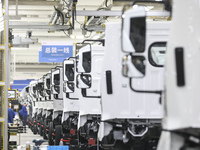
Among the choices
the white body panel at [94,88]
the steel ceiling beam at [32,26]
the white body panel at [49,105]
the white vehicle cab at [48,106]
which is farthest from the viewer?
the white vehicle cab at [48,106]

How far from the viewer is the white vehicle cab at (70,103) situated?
46.3 ft

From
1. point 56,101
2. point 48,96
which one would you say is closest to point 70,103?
point 56,101

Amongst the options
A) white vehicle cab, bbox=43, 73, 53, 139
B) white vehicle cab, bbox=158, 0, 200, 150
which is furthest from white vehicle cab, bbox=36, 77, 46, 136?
white vehicle cab, bbox=158, 0, 200, 150

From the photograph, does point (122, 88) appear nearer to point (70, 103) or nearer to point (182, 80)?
point (182, 80)

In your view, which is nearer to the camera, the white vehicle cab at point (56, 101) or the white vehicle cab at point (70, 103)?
the white vehicle cab at point (70, 103)

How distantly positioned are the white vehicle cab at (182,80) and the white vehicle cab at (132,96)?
3.41m

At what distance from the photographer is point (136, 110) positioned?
8578 mm

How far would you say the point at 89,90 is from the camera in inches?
473

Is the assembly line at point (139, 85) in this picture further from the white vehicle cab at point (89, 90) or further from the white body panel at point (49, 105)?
the white body panel at point (49, 105)

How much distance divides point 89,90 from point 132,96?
3606mm

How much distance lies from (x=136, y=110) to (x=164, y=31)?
1425 millimetres

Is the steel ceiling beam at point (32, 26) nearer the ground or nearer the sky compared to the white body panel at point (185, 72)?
nearer the sky

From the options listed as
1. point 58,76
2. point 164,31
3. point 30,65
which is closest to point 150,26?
point 164,31

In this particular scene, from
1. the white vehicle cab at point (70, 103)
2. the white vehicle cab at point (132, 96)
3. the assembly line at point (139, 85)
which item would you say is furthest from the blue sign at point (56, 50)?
the white vehicle cab at point (132, 96)
